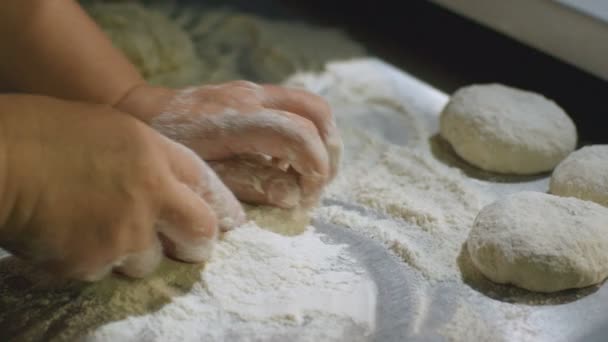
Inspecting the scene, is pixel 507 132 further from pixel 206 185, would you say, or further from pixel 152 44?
pixel 152 44

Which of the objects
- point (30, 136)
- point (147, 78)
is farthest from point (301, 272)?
point (147, 78)

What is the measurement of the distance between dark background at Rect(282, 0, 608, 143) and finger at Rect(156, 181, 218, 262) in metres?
0.66

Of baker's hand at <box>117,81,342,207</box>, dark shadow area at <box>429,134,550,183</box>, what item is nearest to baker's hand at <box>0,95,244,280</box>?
baker's hand at <box>117,81,342,207</box>

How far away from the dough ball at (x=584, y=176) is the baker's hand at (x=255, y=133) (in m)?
0.32

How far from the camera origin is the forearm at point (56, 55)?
3.17ft

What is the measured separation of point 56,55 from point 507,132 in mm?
664

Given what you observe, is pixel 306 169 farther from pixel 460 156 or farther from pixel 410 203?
pixel 460 156

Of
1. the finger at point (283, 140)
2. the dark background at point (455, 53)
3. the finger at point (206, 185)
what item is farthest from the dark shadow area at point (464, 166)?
the finger at point (206, 185)

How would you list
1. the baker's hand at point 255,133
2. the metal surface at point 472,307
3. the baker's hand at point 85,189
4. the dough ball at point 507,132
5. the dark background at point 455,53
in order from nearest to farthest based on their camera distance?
the baker's hand at point 85,189 < the metal surface at point 472,307 < the baker's hand at point 255,133 < the dough ball at point 507,132 < the dark background at point 455,53

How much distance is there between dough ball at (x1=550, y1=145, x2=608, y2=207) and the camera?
0.96 meters

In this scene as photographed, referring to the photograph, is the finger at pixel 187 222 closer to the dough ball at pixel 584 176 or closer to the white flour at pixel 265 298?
the white flour at pixel 265 298

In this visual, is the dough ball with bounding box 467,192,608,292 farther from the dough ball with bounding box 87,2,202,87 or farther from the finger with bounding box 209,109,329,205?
the dough ball with bounding box 87,2,202,87

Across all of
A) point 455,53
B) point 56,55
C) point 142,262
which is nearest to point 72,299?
point 142,262

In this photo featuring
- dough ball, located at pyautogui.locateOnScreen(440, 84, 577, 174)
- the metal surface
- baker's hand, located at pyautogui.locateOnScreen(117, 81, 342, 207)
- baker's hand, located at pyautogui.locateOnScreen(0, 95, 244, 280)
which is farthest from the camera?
dough ball, located at pyautogui.locateOnScreen(440, 84, 577, 174)
